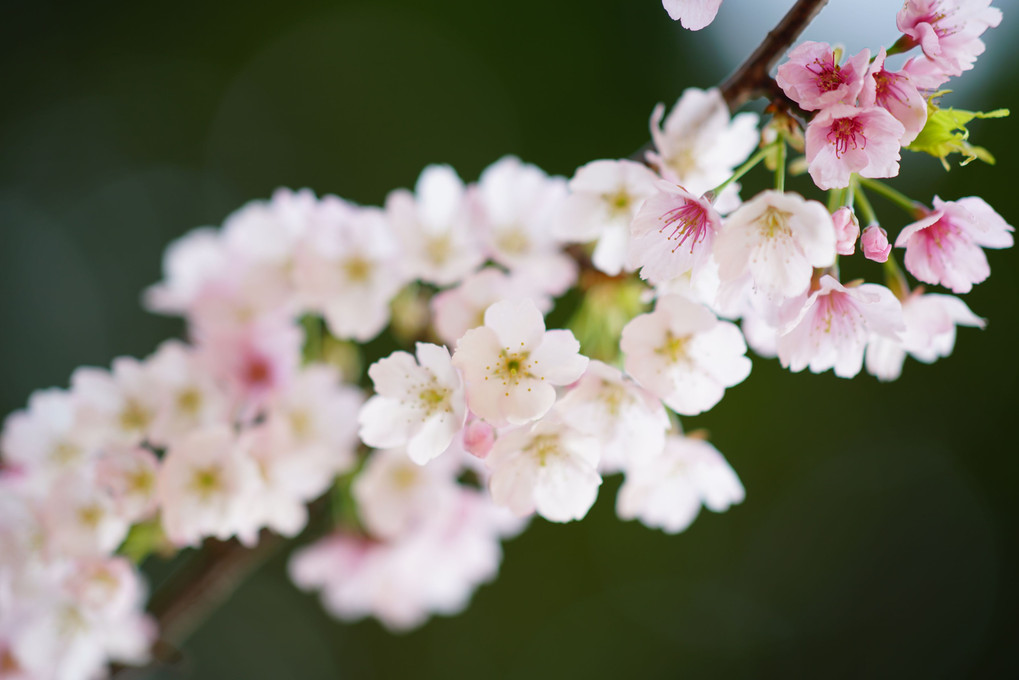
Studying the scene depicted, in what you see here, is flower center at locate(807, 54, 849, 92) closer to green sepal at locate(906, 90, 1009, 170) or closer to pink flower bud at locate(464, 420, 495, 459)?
green sepal at locate(906, 90, 1009, 170)

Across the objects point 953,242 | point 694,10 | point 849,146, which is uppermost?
point 694,10

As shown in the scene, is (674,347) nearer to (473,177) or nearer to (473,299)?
(473,299)

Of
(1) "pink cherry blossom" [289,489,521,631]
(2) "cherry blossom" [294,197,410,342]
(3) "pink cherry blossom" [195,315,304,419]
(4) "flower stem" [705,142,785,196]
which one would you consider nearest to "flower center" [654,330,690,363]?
(4) "flower stem" [705,142,785,196]

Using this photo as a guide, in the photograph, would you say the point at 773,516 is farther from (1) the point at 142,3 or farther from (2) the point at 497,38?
(1) the point at 142,3

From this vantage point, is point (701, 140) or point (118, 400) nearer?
point (701, 140)

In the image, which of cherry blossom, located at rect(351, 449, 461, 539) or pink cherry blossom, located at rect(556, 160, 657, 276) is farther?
cherry blossom, located at rect(351, 449, 461, 539)

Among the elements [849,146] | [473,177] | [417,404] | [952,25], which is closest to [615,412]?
[417,404]

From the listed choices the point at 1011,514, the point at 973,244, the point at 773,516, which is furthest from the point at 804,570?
the point at 973,244
